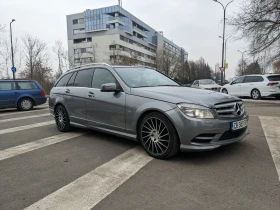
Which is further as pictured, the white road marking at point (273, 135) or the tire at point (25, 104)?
the tire at point (25, 104)

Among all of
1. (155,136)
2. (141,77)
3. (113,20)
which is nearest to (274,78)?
(141,77)

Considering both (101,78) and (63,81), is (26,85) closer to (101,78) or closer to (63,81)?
(63,81)

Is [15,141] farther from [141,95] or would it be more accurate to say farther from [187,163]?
[187,163]

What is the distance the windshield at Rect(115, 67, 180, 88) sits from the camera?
4.76m

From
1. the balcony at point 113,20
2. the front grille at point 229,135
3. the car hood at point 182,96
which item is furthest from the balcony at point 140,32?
the front grille at point 229,135

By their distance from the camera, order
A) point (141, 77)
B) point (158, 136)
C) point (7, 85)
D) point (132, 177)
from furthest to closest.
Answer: point (7, 85) → point (141, 77) → point (158, 136) → point (132, 177)

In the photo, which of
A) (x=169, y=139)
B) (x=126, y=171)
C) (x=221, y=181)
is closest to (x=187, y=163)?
(x=169, y=139)

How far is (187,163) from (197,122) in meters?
0.69

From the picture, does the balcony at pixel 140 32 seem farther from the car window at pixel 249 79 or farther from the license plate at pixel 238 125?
the license plate at pixel 238 125

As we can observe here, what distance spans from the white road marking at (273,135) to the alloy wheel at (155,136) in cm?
166

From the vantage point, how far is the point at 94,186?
316 centimetres

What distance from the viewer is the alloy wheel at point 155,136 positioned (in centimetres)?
397

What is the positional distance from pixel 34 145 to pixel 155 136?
2684mm

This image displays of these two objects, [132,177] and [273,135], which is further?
[273,135]
